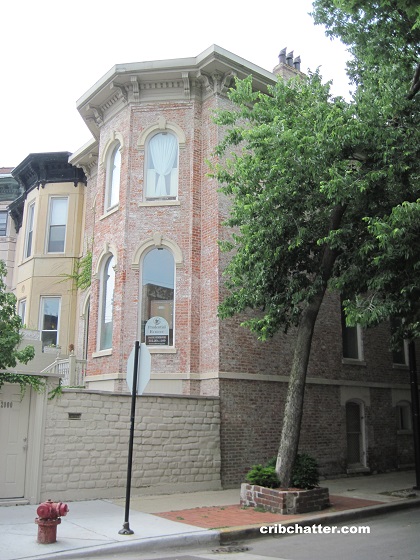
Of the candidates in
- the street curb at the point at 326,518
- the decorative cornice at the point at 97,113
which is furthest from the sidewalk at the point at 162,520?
the decorative cornice at the point at 97,113

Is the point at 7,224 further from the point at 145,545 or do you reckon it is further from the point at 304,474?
the point at 145,545

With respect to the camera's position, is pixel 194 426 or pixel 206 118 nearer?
pixel 194 426

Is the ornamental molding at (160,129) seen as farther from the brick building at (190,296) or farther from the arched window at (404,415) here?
the arched window at (404,415)

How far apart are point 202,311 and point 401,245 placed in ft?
20.0

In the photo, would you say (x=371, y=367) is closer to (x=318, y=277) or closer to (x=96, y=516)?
(x=318, y=277)

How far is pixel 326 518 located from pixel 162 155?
10483 millimetres

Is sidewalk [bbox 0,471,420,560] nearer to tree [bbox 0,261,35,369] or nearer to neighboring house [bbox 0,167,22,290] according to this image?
tree [bbox 0,261,35,369]

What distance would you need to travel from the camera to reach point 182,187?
15.8 m

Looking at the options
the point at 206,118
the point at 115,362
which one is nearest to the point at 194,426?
the point at 115,362

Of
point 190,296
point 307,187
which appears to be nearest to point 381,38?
point 307,187

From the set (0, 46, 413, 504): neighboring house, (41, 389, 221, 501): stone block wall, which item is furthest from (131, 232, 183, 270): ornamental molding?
(41, 389, 221, 501): stone block wall

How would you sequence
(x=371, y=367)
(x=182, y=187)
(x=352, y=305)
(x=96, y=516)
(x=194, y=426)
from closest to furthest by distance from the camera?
1. (x=96, y=516)
2. (x=352, y=305)
3. (x=194, y=426)
4. (x=182, y=187)
5. (x=371, y=367)

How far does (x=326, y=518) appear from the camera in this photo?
10.1 m

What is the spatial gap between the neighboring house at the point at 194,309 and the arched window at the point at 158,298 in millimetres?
28
